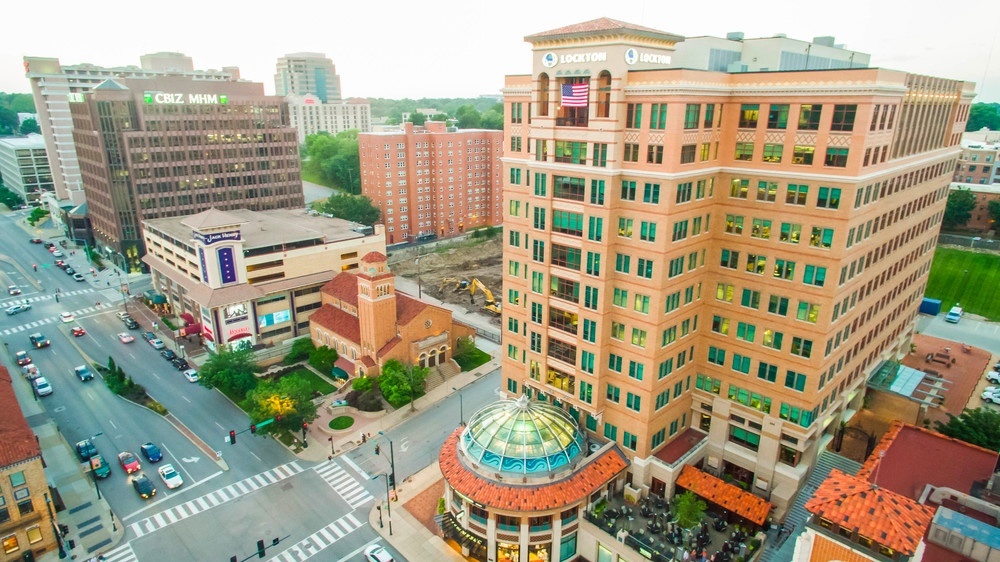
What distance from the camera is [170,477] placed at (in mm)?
57562

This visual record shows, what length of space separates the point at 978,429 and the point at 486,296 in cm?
7610

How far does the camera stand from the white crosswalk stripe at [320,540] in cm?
4884

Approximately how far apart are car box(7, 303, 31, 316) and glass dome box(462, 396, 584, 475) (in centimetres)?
9728

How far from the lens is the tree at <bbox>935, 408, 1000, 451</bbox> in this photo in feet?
168

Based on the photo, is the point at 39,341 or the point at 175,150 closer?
the point at 39,341

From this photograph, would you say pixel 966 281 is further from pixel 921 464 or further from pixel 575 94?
pixel 575 94

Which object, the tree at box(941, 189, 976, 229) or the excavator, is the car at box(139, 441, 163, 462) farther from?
the tree at box(941, 189, 976, 229)

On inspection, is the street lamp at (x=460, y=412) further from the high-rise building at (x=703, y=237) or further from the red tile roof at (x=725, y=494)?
the red tile roof at (x=725, y=494)

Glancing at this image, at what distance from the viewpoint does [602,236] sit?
47812mm

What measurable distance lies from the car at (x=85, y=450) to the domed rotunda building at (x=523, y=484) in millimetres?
39909

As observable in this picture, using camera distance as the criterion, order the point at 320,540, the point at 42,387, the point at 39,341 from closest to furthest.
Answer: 1. the point at 320,540
2. the point at 42,387
3. the point at 39,341

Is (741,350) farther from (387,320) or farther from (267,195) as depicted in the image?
(267,195)

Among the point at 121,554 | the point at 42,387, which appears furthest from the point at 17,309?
the point at 121,554

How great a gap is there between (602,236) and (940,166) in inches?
1664
